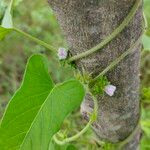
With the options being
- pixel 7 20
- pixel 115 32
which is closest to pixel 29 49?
pixel 7 20

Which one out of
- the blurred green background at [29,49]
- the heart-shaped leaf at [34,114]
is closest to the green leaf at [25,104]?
the heart-shaped leaf at [34,114]

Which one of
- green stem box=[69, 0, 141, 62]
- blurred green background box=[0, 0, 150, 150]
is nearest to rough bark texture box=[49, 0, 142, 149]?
green stem box=[69, 0, 141, 62]

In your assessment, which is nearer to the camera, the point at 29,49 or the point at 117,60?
the point at 117,60

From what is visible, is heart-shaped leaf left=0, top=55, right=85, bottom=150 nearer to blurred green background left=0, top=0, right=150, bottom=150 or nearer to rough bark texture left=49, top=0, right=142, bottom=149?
rough bark texture left=49, top=0, right=142, bottom=149

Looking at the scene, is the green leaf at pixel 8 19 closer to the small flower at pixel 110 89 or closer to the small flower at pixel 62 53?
the small flower at pixel 62 53

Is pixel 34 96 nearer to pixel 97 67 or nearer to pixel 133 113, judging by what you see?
pixel 97 67

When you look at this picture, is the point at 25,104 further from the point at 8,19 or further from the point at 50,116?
the point at 8,19
